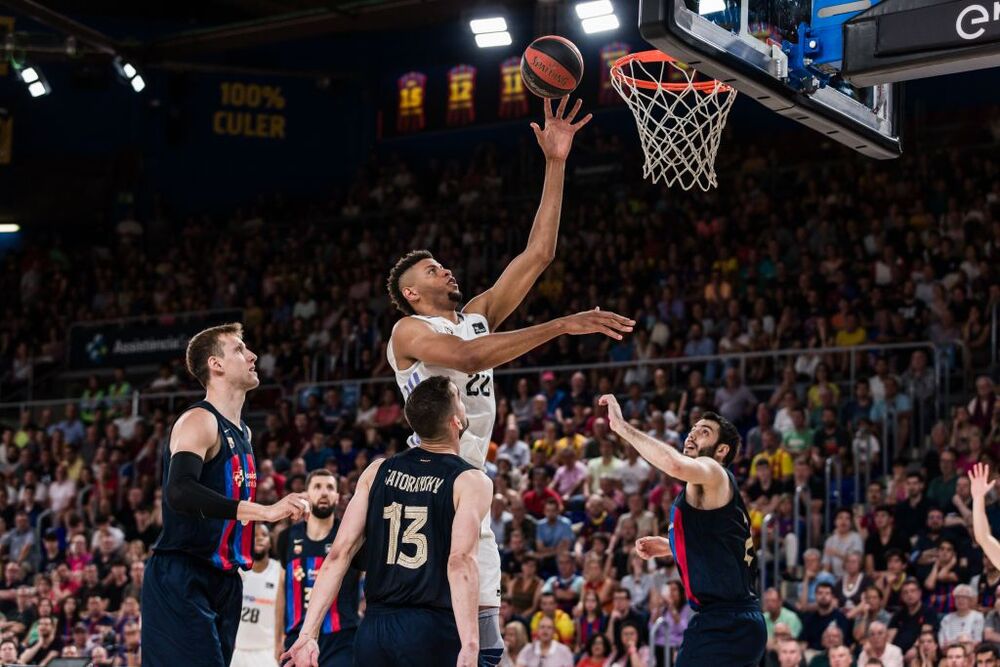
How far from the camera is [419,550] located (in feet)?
18.1

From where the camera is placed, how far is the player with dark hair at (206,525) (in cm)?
606

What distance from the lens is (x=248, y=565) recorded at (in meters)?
6.56

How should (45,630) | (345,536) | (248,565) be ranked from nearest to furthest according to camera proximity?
1. (345,536)
2. (248,565)
3. (45,630)

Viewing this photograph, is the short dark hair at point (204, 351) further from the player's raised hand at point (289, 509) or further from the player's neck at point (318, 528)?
the player's neck at point (318, 528)

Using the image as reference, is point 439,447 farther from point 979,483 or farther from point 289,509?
point 979,483

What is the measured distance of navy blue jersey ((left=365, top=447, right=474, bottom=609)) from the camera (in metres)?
5.50

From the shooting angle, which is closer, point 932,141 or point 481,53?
point 932,141

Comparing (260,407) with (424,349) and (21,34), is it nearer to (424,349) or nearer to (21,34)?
(21,34)

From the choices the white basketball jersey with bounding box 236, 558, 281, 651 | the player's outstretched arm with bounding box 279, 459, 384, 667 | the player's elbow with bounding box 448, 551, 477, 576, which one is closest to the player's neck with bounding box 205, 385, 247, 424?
the player's outstretched arm with bounding box 279, 459, 384, 667

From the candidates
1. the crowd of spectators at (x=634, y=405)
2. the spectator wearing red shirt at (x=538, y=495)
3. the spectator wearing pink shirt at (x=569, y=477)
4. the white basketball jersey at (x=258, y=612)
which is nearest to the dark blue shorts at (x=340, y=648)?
the white basketball jersey at (x=258, y=612)

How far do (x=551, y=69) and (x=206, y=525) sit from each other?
9.65ft

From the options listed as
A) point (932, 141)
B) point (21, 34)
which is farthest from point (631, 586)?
point (21, 34)

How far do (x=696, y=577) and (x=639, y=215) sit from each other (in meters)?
14.3

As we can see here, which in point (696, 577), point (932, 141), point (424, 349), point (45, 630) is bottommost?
point (45, 630)
